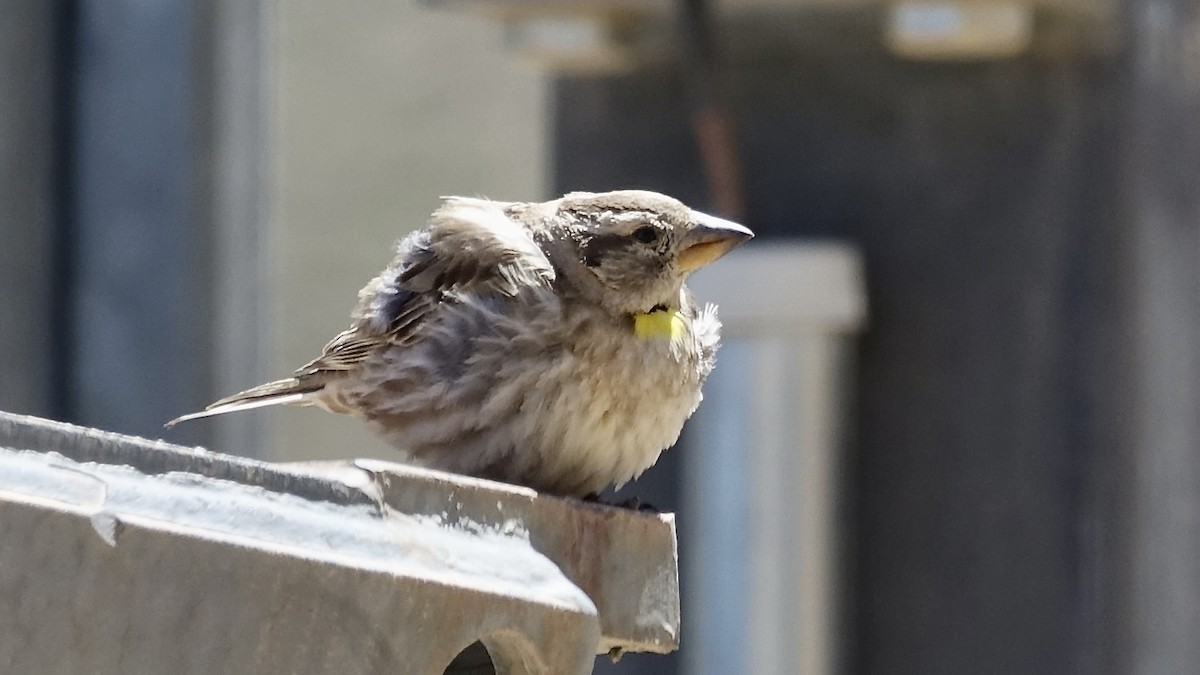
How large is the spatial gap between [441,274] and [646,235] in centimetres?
36

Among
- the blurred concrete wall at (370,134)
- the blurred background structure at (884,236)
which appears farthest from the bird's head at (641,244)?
the blurred concrete wall at (370,134)

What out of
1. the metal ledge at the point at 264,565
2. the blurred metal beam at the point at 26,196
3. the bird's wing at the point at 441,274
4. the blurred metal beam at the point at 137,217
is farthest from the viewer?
the blurred metal beam at the point at 137,217

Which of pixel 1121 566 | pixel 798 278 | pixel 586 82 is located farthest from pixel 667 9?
pixel 1121 566

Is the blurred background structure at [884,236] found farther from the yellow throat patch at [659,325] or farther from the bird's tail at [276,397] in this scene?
the yellow throat patch at [659,325]

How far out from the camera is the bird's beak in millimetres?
3486

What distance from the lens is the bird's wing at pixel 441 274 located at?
131 inches

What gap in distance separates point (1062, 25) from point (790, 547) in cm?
165

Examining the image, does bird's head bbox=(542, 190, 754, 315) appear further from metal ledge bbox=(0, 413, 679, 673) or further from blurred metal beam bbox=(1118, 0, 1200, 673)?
blurred metal beam bbox=(1118, 0, 1200, 673)

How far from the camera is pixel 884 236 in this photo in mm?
5898

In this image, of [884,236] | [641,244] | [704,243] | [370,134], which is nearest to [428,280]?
[641,244]

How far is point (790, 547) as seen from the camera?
5.69 meters

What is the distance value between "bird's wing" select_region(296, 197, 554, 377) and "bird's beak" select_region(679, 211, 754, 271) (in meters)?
0.25

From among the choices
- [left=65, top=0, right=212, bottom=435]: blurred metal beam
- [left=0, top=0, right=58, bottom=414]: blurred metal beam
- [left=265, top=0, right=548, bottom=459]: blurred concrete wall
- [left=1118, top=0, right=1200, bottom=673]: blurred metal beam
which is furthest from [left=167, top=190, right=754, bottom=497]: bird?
[left=265, top=0, right=548, bottom=459]: blurred concrete wall

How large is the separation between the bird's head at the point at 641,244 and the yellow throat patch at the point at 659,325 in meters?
0.02
